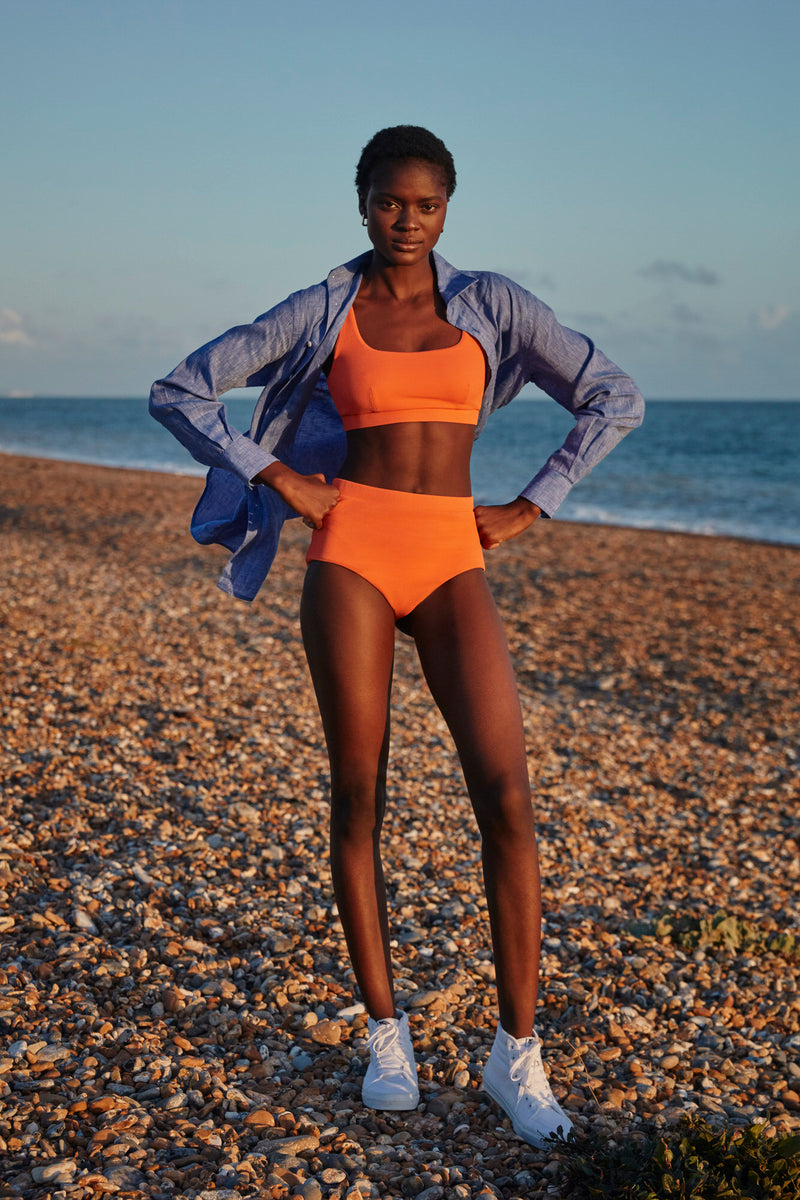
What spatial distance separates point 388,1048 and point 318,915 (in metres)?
1.15

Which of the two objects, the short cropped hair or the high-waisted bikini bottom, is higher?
the short cropped hair

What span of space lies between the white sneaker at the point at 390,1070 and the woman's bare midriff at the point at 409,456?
1.58m

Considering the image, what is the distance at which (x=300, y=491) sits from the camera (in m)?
2.62

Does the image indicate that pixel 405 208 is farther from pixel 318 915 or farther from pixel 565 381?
pixel 318 915

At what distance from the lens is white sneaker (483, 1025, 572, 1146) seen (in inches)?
108

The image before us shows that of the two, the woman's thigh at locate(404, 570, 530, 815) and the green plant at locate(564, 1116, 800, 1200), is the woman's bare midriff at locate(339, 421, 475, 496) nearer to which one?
the woman's thigh at locate(404, 570, 530, 815)

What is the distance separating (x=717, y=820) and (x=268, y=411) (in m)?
3.85

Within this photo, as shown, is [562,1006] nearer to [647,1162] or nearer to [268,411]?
[647,1162]

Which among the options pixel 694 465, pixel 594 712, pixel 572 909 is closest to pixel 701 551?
pixel 594 712

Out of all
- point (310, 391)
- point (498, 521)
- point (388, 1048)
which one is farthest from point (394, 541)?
point (388, 1048)

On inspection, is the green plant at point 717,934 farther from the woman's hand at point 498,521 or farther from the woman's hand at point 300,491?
the woman's hand at point 300,491

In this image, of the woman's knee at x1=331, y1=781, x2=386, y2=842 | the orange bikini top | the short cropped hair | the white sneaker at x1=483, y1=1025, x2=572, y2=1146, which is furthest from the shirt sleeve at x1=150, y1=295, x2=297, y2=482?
the white sneaker at x1=483, y1=1025, x2=572, y2=1146

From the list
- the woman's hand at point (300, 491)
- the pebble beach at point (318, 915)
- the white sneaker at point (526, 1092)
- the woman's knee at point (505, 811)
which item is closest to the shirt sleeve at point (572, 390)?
the woman's hand at point (300, 491)

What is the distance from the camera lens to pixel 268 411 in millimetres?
2891
